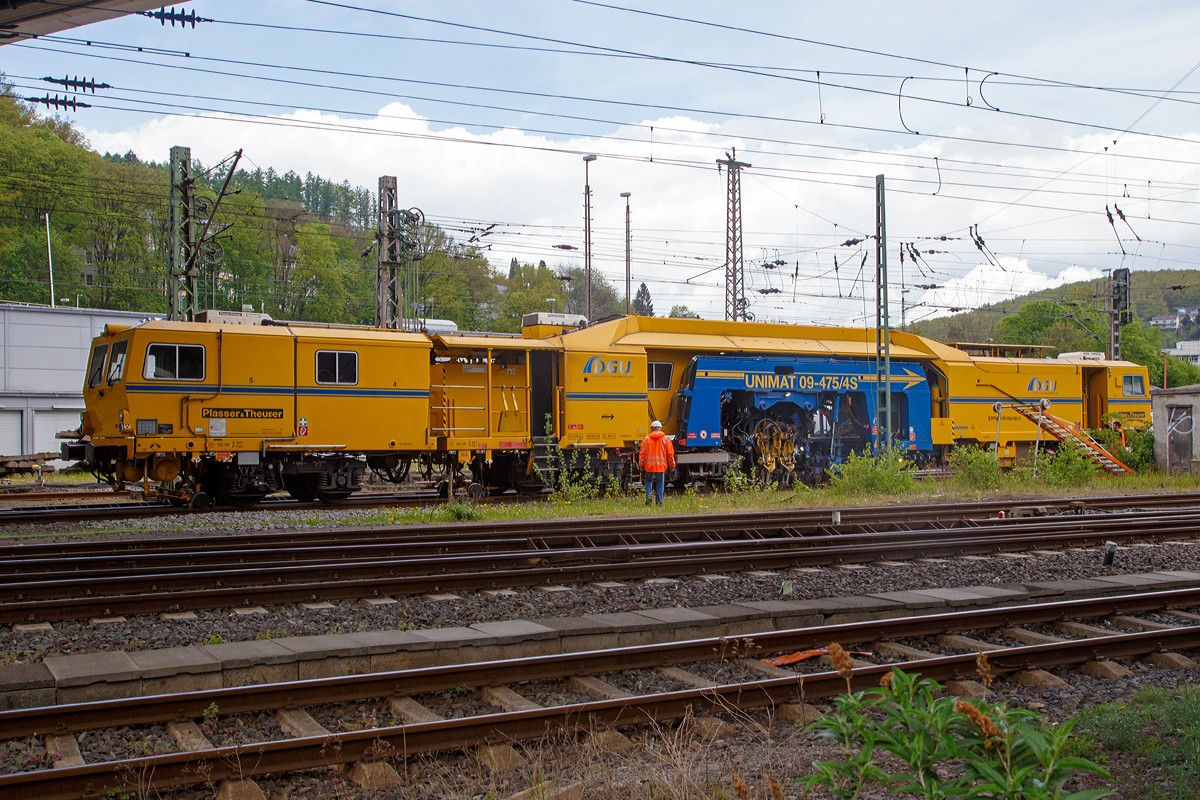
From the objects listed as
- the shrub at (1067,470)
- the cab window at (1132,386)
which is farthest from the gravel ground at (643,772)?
the cab window at (1132,386)

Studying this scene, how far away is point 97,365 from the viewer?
16.6 meters

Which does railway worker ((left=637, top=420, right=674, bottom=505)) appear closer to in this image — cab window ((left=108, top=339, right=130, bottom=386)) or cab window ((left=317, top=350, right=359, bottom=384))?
cab window ((left=317, top=350, right=359, bottom=384))

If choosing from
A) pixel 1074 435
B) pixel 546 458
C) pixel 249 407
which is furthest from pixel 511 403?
pixel 1074 435

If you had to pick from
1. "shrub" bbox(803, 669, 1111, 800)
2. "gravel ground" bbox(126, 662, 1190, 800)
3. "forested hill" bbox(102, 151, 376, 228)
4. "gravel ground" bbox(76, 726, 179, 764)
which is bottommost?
"gravel ground" bbox(126, 662, 1190, 800)

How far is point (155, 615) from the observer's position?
829 centimetres

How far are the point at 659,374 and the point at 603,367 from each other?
7.09 ft

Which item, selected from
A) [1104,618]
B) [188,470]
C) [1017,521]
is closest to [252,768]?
[1104,618]

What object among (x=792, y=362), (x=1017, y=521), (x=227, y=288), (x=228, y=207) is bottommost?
(x=1017, y=521)

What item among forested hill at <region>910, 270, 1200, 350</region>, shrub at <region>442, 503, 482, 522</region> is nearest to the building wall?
shrub at <region>442, 503, 482, 522</region>

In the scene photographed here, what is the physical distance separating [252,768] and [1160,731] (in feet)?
17.7

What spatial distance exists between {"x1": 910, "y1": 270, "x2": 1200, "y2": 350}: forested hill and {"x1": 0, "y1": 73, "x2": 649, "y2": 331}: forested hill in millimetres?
37793

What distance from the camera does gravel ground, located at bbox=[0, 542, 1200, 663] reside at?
24.2 feet

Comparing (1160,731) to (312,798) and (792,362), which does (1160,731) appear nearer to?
(312,798)

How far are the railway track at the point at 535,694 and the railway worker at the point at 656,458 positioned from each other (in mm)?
9029
